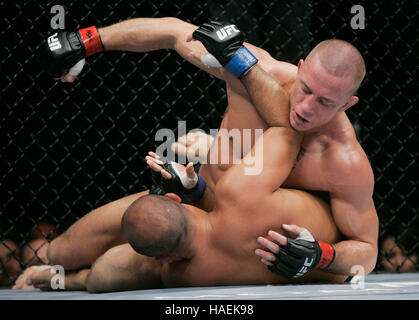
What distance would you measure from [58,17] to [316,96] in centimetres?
117

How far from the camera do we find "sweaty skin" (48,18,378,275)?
1204mm

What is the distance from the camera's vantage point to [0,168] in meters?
2.16

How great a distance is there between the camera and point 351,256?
3.99ft

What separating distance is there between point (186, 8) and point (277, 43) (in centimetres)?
40

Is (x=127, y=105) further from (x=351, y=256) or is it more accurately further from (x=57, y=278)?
(x=351, y=256)

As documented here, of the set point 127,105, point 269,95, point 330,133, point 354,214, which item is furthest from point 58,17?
point 354,214

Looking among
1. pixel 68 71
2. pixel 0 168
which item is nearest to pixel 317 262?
pixel 68 71

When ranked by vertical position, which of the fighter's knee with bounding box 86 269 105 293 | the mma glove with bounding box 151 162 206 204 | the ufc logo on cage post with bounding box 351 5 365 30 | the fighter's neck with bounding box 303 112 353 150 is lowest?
the fighter's knee with bounding box 86 269 105 293

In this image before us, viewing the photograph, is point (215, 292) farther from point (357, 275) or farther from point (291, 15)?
point (291, 15)

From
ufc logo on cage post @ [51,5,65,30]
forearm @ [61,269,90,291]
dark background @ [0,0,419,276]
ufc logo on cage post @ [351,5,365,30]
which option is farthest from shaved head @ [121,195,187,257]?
ufc logo on cage post @ [351,5,365,30]

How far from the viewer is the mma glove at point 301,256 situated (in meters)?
1.13

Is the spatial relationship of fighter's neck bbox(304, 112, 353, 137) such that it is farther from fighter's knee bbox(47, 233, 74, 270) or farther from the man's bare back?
fighter's knee bbox(47, 233, 74, 270)

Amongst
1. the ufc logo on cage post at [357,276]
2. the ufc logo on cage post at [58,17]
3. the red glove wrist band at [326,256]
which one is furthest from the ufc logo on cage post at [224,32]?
the ufc logo on cage post at [58,17]

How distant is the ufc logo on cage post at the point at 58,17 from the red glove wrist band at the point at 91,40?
0.53m
